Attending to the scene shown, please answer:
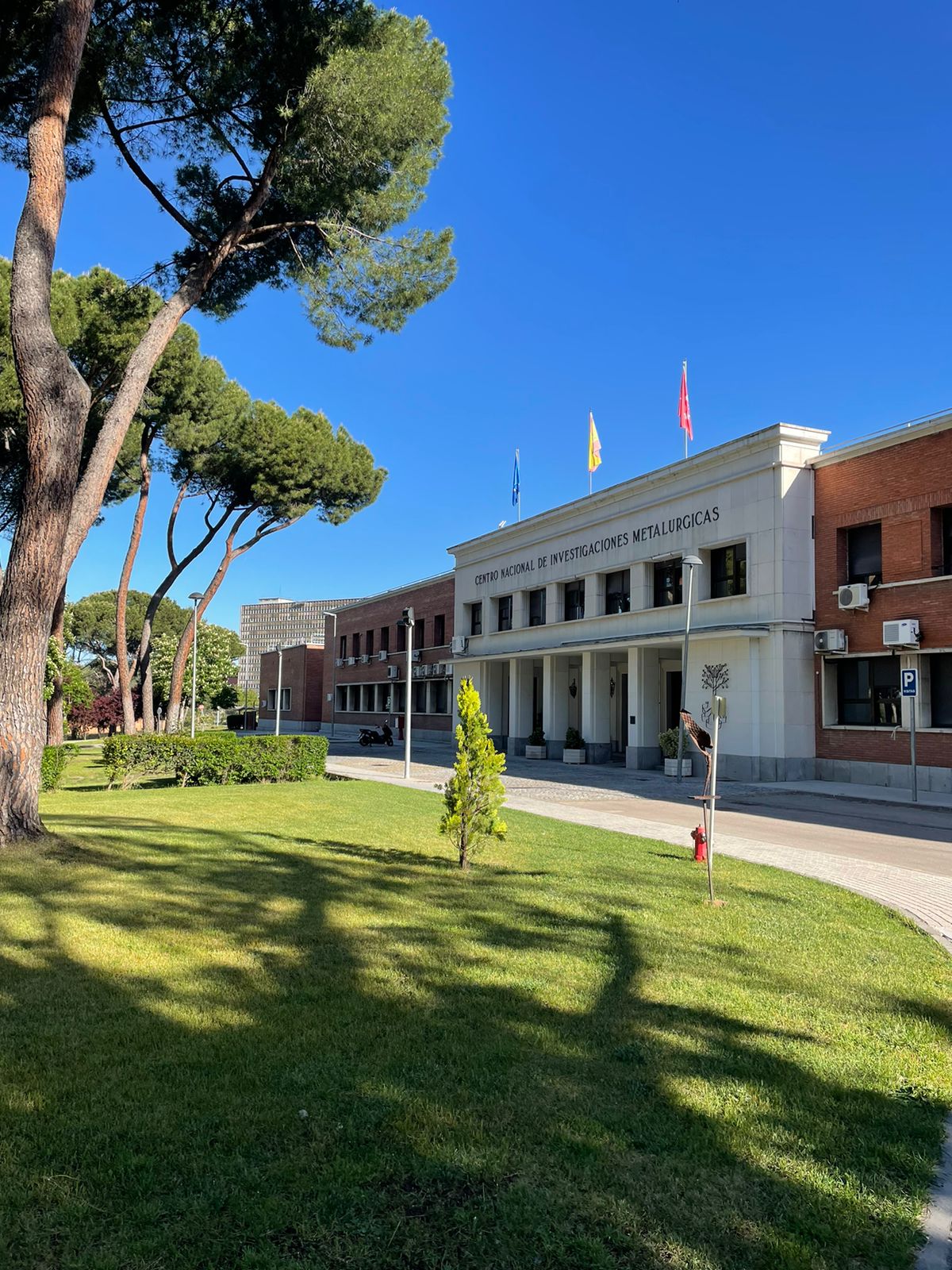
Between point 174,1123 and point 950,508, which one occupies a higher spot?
point 950,508

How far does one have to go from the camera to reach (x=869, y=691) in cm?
2100

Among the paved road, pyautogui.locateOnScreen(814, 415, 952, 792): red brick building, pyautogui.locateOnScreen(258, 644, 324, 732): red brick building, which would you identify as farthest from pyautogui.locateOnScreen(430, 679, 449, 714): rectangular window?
pyautogui.locateOnScreen(814, 415, 952, 792): red brick building

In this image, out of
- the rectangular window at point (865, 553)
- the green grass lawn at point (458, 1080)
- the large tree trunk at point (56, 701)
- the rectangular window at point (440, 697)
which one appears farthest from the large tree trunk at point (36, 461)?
the rectangular window at point (440, 697)

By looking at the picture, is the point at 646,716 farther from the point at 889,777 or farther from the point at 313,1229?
the point at 313,1229

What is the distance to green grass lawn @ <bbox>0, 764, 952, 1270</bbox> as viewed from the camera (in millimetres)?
2619

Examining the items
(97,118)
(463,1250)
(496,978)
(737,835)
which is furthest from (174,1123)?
(97,118)

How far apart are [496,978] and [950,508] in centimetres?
1834

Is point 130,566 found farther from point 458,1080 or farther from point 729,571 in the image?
point 458,1080

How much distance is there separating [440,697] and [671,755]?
20813mm

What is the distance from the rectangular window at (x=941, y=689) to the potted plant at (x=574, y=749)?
12218 millimetres

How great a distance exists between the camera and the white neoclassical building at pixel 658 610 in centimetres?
2203

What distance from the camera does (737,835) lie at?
12547 mm

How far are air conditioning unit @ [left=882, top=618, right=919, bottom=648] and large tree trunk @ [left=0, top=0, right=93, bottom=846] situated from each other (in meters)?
17.0

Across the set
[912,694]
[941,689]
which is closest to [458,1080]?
[912,694]
